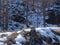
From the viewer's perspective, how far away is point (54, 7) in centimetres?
3519

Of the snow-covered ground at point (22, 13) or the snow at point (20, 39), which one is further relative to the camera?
the snow-covered ground at point (22, 13)

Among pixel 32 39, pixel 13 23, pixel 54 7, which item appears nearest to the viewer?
pixel 32 39

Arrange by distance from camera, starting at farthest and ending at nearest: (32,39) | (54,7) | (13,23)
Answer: (54,7) < (13,23) < (32,39)

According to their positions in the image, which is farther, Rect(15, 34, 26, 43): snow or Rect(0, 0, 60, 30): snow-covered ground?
Rect(0, 0, 60, 30): snow-covered ground

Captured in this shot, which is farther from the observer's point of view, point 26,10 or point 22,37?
point 26,10

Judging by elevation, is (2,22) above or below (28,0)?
below

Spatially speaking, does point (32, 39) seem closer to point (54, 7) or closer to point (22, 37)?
point (22, 37)

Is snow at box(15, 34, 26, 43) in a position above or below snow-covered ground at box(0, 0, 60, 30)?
above

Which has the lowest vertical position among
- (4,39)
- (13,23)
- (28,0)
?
(13,23)

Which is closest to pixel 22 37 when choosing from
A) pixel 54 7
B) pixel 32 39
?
pixel 32 39

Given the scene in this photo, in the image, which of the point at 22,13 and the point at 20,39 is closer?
the point at 20,39

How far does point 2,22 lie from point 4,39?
23.3 meters

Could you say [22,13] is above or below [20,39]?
below

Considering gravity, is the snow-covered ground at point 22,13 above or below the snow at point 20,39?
below
